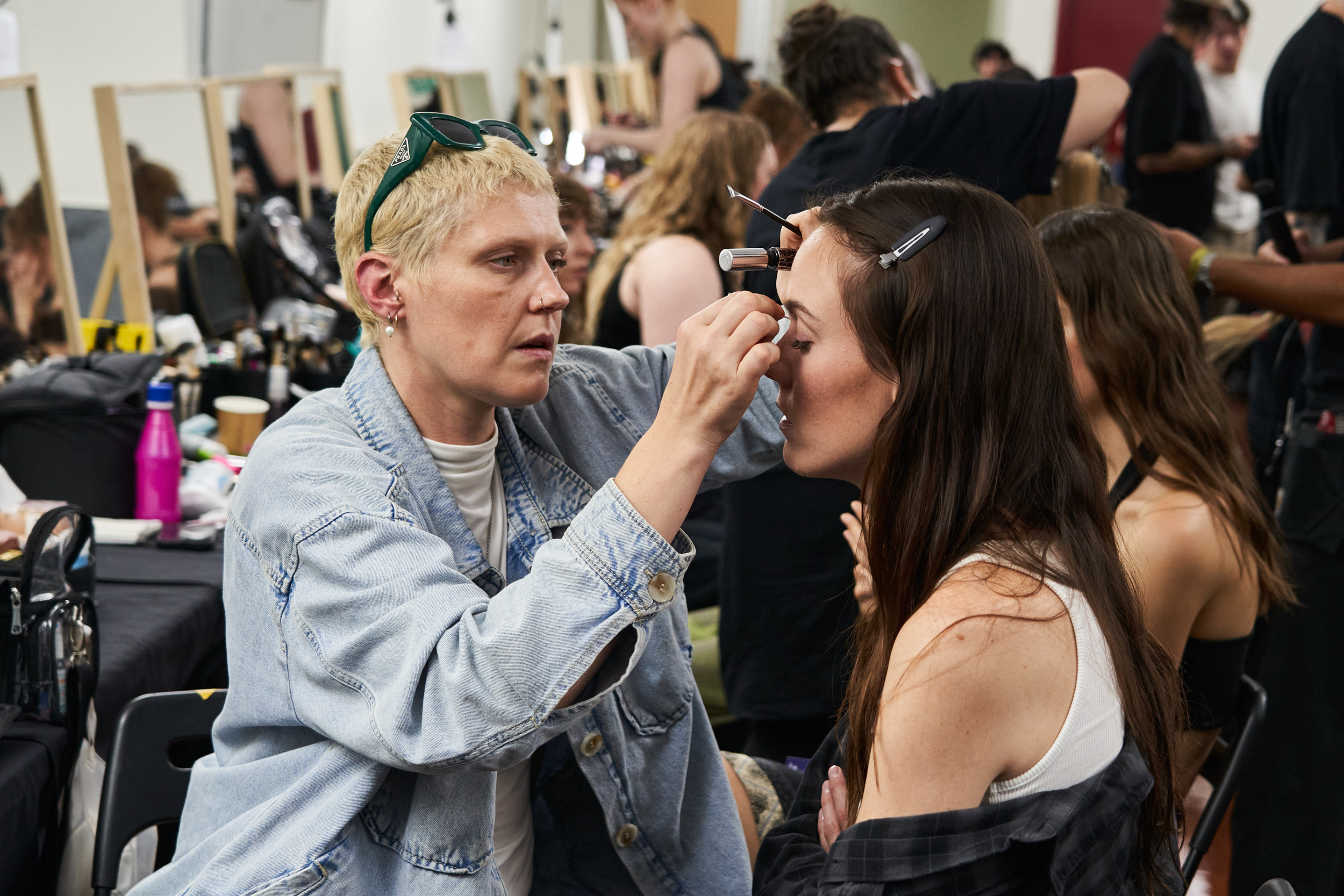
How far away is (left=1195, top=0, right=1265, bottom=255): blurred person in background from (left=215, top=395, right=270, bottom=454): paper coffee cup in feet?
16.9

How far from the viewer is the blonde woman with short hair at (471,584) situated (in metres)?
1.02

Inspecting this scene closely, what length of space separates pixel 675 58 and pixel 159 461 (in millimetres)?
3798

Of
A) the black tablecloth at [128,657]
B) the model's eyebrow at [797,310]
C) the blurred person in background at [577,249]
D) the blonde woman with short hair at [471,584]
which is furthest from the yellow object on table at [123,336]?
the model's eyebrow at [797,310]

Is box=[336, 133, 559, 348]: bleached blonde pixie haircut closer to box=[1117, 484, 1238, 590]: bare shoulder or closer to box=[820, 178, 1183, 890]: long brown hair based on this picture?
box=[820, 178, 1183, 890]: long brown hair

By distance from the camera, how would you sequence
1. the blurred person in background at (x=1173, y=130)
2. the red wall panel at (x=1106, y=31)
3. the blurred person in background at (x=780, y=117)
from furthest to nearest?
1. the red wall panel at (x=1106, y=31)
2. the blurred person in background at (x=1173, y=130)
3. the blurred person in background at (x=780, y=117)

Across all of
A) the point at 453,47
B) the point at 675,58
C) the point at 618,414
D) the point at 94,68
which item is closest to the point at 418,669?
the point at 618,414

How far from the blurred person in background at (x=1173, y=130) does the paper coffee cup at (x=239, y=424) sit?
3.98m

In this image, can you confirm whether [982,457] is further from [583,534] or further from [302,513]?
[302,513]

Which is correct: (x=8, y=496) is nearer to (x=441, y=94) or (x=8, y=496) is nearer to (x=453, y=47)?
(x=441, y=94)

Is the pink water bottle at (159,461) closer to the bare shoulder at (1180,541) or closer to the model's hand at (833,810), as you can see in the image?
the model's hand at (833,810)

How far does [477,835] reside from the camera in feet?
3.80

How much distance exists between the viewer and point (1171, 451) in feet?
5.84

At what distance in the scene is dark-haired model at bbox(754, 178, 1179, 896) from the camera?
101cm

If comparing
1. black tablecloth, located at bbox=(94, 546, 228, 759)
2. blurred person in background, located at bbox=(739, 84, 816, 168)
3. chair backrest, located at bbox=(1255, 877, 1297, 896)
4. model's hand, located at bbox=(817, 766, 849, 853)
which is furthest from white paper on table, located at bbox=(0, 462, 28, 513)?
blurred person in background, located at bbox=(739, 84, 816, 168)
